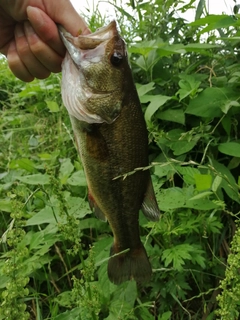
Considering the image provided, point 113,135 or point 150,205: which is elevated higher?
point 113,135

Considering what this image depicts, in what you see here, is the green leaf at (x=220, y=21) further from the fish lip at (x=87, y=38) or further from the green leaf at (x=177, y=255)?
the green leaf at (x=177, y=255)

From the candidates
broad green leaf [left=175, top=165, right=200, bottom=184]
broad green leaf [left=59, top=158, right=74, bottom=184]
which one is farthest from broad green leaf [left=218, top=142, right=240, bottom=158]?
broad green leaf [left=59, top=158, right=74, bottom=184]

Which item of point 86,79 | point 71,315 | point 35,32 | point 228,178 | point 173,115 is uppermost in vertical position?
point 35,32

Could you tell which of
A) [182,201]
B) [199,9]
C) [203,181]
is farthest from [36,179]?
A: [199,9]

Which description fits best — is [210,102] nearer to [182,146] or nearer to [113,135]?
[182,146]

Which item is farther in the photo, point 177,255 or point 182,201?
point 182,201

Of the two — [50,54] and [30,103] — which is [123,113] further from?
[30,103]

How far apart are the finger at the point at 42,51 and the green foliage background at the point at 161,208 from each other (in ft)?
1.51

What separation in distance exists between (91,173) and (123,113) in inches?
10.0

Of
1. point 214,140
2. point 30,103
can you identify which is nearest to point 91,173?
point 214,140

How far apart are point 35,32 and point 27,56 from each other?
0.52ft

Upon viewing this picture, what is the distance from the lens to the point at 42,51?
72.1 inches

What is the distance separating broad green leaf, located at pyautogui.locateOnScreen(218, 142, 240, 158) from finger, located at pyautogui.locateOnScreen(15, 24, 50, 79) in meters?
0.87

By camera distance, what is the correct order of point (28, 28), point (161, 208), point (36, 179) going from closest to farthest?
point (161, 208) < point (28, 28) < point (36, 179)
